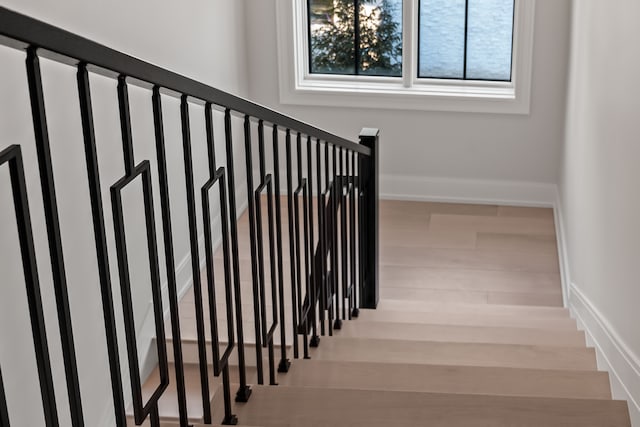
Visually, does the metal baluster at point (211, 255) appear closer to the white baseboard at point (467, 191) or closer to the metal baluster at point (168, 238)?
the metal baluster at point (168, 238)

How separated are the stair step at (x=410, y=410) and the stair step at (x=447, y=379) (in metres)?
0.31

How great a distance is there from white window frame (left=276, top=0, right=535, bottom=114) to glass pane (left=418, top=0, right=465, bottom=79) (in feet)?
0.19

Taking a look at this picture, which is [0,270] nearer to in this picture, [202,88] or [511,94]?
[202,88]

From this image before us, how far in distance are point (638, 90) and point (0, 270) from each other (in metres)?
2.00

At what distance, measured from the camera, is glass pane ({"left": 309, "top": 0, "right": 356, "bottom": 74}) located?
5883mm

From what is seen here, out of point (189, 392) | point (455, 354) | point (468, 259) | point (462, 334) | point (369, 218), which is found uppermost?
point (369, 218)

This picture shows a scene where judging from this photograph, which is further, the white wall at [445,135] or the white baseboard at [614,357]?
the white wall at [445,135]

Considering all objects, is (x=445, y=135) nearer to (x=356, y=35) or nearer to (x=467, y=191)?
(x=467, y=191)

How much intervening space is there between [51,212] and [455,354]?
7.13 feet

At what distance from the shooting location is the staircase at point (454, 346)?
2256 millimetres

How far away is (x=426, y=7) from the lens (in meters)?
5.78

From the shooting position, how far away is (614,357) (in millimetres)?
2865

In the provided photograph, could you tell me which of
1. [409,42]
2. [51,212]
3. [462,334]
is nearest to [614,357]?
[462,334]

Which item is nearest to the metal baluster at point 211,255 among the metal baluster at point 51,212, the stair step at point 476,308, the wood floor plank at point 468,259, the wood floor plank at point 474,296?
the metal baluster at point 51,212
